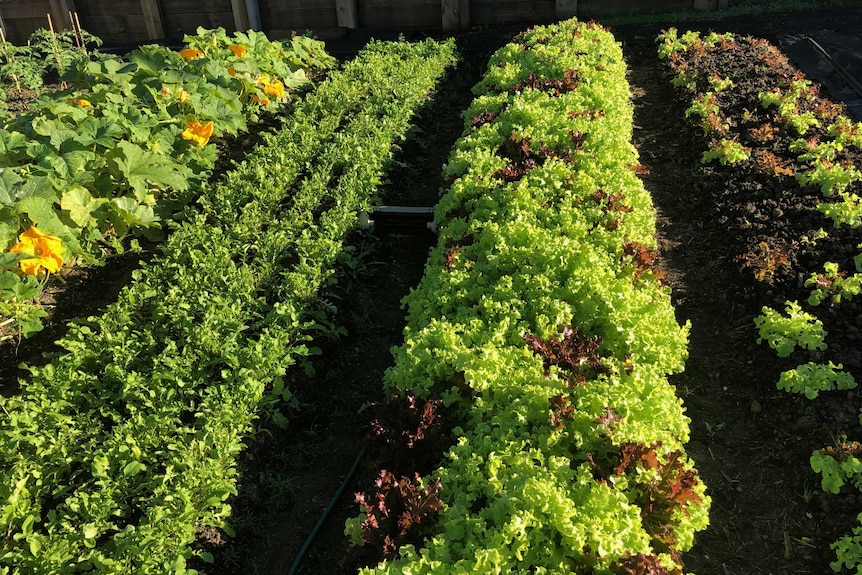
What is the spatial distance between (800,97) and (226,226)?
7.63 m

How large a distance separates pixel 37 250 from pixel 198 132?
261cm

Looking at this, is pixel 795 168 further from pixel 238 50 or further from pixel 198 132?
pixel 238 50

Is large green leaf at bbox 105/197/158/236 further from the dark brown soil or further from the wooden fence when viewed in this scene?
the wooden fence

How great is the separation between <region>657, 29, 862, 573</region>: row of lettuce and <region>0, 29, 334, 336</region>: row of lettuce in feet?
19.3

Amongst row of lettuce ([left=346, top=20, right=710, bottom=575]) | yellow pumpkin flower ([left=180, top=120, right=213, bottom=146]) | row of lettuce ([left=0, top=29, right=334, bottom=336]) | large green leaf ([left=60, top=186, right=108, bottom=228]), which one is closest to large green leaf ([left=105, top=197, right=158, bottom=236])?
row of lettuce ([left=0, top=29, right=334, bottom=336])

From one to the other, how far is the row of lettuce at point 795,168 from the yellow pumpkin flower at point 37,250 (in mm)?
5906

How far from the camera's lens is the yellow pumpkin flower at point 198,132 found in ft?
24.6

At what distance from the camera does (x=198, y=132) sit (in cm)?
755

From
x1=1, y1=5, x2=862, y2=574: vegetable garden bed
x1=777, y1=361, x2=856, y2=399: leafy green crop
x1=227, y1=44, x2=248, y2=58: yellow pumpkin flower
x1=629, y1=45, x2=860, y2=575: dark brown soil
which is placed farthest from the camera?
x1=227, y1=44, x2=248, y2=58: yellow pumpkin flower

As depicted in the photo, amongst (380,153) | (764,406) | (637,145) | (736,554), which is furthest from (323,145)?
(736,554)

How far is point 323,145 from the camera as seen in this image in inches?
316

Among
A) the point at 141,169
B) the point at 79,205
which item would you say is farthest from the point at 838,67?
the point at 79,205

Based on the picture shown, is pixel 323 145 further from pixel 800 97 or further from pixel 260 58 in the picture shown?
pixel 800 97

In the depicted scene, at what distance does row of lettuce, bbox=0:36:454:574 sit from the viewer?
3.66 m
